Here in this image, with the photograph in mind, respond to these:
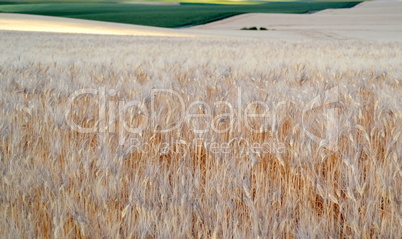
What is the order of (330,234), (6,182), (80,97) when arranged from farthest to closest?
(80,97) → (6,182) → (330,234)

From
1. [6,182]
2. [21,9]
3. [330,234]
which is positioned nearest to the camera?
[330,234]

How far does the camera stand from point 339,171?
4.45ft

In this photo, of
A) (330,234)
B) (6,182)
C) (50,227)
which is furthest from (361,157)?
(6,182)

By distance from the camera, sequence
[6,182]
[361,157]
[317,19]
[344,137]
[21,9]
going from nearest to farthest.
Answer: [6,182] < [361,157] < [344,137] < [317,19] < [21,9]

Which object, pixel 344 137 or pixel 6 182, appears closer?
pixel 6 182

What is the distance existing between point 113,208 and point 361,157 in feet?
3.24

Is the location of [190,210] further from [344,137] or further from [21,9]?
[21,9]

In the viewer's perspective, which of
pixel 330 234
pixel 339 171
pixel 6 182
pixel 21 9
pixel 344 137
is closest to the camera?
pixel 330 234

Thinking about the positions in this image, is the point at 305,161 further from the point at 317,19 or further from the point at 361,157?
the point at 317,19

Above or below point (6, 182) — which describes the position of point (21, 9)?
above

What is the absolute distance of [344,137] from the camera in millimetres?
1670

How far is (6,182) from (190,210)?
0.59 metres

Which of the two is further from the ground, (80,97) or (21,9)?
(21,9)

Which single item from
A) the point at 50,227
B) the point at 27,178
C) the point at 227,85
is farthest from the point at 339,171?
the point at 227,85
